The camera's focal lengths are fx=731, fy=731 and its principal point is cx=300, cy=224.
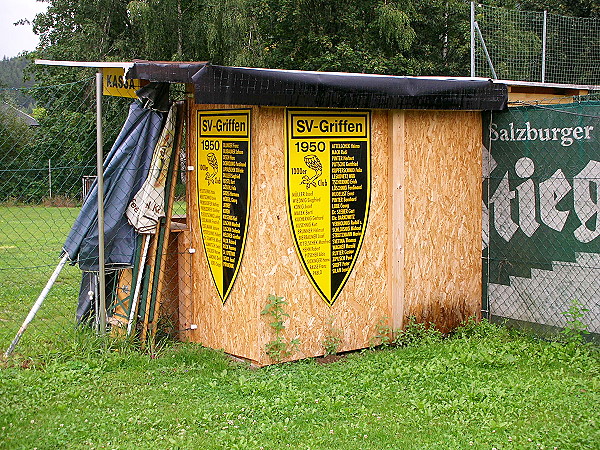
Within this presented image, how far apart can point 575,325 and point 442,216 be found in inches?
64.4

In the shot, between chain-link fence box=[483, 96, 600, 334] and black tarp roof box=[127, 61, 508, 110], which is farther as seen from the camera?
chain-link fence box=[483, 96, 600, 334]

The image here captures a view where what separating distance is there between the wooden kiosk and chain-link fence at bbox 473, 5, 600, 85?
505 cm

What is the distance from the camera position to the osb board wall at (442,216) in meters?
7.17

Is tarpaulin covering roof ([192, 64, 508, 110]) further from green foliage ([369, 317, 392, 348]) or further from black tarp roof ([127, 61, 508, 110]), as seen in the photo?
green foliage ([369, 317, 392, 348])

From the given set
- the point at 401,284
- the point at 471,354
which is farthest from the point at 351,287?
the point at 471,354

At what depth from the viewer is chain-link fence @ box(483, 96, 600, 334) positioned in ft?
22.2

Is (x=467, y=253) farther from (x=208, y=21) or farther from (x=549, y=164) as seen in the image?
(x=208, y=21)

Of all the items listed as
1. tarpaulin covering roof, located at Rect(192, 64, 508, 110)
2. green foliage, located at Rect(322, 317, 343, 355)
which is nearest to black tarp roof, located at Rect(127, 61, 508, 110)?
tarpaulin covering roof, located at Rect(192, 64, 508, 110)

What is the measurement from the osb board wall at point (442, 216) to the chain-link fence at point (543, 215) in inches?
6.6

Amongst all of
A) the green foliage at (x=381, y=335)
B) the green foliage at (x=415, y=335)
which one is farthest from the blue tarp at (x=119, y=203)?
the green foliage at (x=415, y=335)

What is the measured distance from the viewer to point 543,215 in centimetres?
716

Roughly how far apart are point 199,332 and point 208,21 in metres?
22.4

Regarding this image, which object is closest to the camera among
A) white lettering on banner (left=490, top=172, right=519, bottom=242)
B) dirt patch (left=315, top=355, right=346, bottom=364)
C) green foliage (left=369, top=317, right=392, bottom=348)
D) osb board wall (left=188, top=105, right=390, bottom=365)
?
osb board wall (left=188, top=105, right=390, bottom=365)

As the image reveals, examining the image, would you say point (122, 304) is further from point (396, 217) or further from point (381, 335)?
point (396, 217)
